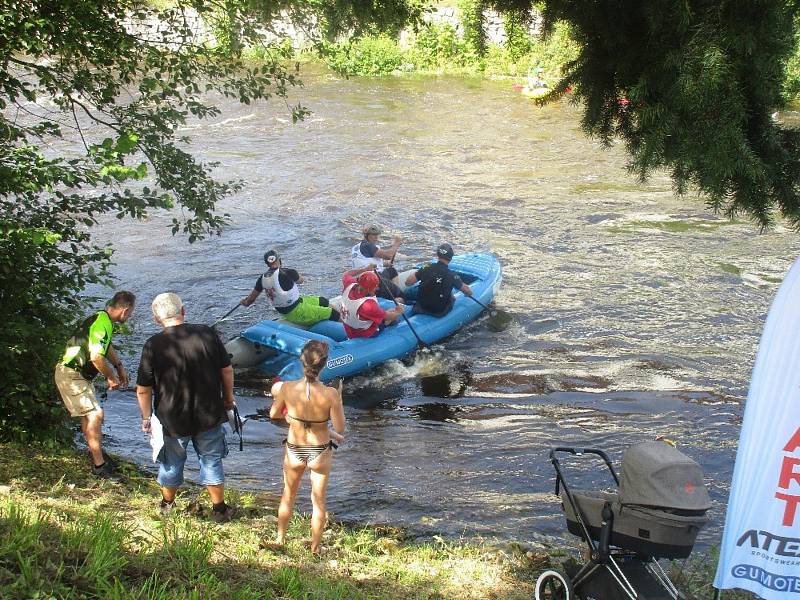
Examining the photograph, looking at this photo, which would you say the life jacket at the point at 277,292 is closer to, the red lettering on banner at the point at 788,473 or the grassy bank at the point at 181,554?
the grassy bank at the point at 181,554

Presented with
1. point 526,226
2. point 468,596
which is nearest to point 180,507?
point 468,596

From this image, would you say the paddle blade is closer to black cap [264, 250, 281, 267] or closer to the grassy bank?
black cap [264, 250, 281, 267]

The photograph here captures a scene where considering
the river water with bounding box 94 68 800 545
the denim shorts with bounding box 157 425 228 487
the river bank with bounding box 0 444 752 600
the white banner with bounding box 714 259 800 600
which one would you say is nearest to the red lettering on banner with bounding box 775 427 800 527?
the white banner with bounding box 714 259 800 600

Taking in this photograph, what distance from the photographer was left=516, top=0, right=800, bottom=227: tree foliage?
434 cm

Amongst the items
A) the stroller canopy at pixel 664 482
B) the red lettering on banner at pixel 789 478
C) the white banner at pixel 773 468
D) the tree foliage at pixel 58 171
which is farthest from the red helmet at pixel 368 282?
the red lettering on banner at pixel 789 478

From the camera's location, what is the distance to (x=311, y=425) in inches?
201

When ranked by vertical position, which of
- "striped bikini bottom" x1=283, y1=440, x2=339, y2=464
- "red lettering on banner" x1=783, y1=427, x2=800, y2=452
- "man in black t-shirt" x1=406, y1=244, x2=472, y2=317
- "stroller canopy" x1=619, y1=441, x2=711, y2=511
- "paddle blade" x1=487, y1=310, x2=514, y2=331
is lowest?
"paddle blade" x1=487, y1=310, x2=514, y2=331

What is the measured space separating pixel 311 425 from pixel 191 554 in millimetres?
1055

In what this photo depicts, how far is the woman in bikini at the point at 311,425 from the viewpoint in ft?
16.5

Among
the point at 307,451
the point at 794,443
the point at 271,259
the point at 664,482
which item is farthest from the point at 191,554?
the point at 271,259

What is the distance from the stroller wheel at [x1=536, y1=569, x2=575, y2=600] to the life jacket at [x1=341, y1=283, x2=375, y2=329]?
5.39 meters

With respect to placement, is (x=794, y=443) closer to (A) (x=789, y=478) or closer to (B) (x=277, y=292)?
(A) (x=789, y=478)

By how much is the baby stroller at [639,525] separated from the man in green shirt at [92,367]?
3.15 metres

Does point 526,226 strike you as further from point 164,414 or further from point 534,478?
point 164,414
